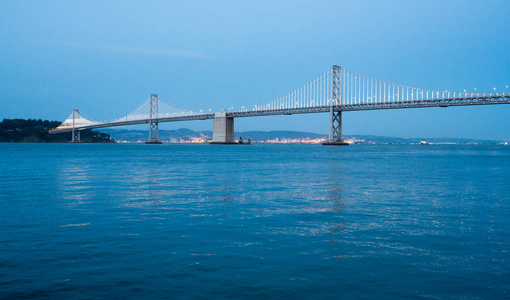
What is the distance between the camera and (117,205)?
880cm

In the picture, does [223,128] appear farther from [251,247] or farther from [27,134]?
[251,247]

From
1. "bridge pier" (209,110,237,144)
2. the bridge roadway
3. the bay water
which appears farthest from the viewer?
"bridge pier" (209,110,237,144)

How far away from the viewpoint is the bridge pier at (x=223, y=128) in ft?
269

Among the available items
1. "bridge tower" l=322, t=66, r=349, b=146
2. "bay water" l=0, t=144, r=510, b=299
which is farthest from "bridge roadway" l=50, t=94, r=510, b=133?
"bay water" l=0, t=144, r=510, b=299

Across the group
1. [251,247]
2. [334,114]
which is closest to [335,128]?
[334,114]

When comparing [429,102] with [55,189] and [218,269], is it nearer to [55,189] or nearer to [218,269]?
[55,189]

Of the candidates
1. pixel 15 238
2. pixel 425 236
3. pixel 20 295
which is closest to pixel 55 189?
pixel 15 238

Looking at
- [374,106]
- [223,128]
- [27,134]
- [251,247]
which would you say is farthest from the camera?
[27,134]

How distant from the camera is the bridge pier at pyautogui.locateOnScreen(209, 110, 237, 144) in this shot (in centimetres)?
8200

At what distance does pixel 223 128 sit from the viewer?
271 feet

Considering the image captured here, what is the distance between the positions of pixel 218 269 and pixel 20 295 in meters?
1.80

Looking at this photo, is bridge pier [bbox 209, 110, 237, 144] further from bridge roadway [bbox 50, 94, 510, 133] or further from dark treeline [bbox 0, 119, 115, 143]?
dark treeline [bbox 0, 119, 115, 143]

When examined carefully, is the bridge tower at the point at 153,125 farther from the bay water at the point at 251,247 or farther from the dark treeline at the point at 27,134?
the bay water at the point at 251,247

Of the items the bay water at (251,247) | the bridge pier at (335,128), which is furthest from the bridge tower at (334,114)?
the bay water at (251,247)
